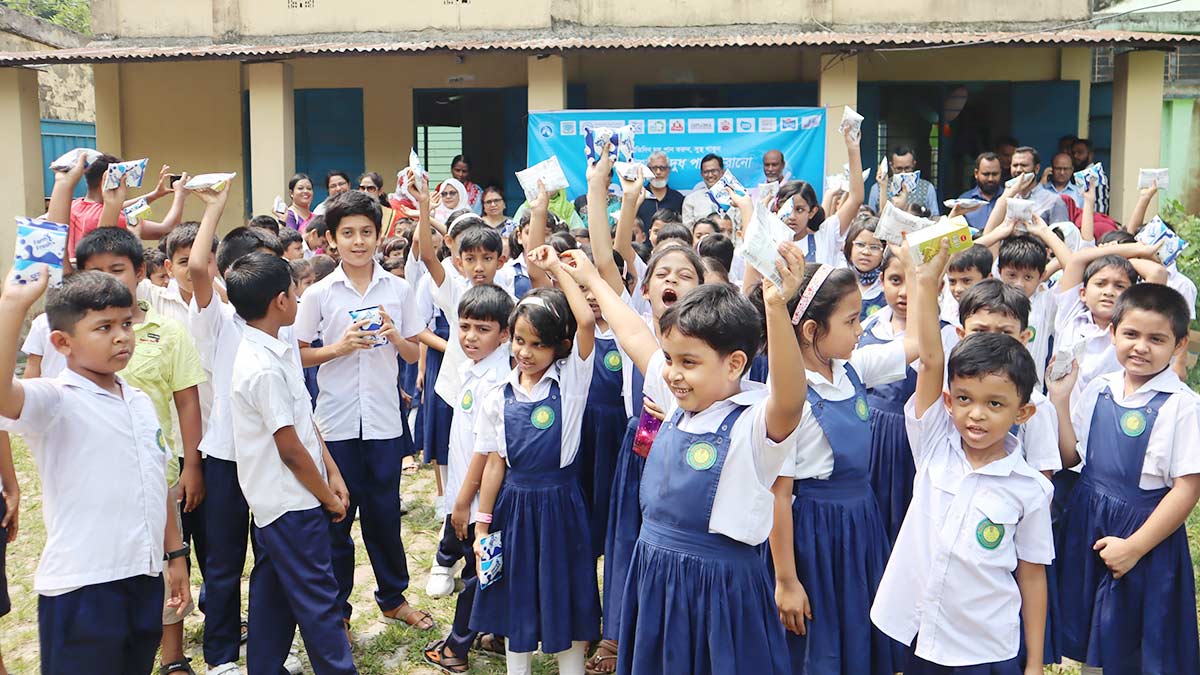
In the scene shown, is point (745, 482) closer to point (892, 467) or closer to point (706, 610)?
point (706, 610)

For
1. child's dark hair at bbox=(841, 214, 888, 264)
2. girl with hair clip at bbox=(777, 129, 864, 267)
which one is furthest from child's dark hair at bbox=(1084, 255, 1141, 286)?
girl with hair clip at bbox=(777, 129, 864, 267)

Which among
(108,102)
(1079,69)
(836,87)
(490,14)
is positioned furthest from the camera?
(108,102)

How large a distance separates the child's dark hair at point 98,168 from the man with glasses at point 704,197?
4184mm

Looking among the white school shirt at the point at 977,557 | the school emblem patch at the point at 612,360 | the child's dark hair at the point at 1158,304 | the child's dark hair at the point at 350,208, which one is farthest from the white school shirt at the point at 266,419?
the child's dark hair at the point at 1158,304

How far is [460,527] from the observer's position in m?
3.36

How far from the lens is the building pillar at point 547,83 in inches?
386

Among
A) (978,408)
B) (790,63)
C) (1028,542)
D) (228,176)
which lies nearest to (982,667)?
(1028,542)

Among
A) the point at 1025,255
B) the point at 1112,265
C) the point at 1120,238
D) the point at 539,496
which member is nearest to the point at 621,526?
the point at 539,496

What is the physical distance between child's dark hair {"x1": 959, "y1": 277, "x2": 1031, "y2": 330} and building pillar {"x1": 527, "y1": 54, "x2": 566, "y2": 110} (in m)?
7.23

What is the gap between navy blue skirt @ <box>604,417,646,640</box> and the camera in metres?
3.16

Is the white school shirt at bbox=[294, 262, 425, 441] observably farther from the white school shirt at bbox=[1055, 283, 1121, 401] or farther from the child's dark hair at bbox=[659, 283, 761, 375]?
the white school shirt at bbox=[1055, 283, 1121, 401]

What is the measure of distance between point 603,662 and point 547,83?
289 inches

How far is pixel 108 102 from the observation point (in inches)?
447

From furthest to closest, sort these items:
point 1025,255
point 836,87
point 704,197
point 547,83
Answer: point 547,83 → point 836,87 → point 704,197 → point 1025,255
